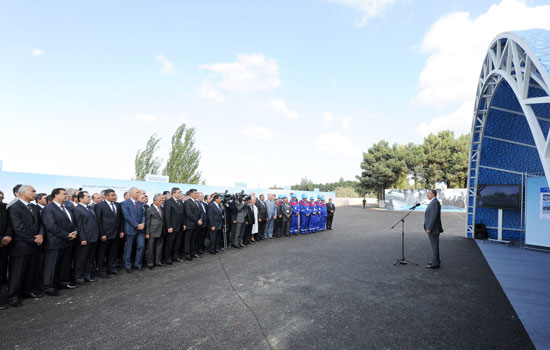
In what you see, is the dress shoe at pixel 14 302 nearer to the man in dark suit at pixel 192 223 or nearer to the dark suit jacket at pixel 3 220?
the dark suit jacket at pixel 3 220

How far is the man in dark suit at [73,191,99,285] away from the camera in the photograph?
16.7 ft

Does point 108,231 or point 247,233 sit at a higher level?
point 108,231

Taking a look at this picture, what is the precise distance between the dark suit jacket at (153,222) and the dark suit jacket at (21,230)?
2.12m

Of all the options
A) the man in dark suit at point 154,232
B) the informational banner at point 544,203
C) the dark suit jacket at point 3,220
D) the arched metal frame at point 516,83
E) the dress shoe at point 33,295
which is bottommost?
the dress shoe at point 33,295

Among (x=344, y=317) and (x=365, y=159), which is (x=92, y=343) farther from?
(x=365, y=159)

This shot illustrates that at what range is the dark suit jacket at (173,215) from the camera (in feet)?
21.5

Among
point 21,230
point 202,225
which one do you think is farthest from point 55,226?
point 202,225

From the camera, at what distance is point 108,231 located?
563 cm

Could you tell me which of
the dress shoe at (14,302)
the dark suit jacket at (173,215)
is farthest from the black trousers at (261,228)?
the dress shoe at (14,302)

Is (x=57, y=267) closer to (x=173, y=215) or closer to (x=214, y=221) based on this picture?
(x=173, y=215)

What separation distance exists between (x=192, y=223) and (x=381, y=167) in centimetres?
3353

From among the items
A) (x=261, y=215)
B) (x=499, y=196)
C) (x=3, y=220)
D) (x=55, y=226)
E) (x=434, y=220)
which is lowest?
(x=261, y=215)

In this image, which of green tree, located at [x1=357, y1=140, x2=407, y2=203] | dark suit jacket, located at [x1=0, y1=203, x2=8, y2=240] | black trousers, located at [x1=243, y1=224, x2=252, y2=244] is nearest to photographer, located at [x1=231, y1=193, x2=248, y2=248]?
black trousers, located at [x1=243, y1=224, x2=252, y2=244]

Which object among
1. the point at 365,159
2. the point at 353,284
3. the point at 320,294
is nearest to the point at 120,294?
the point at 320,294
